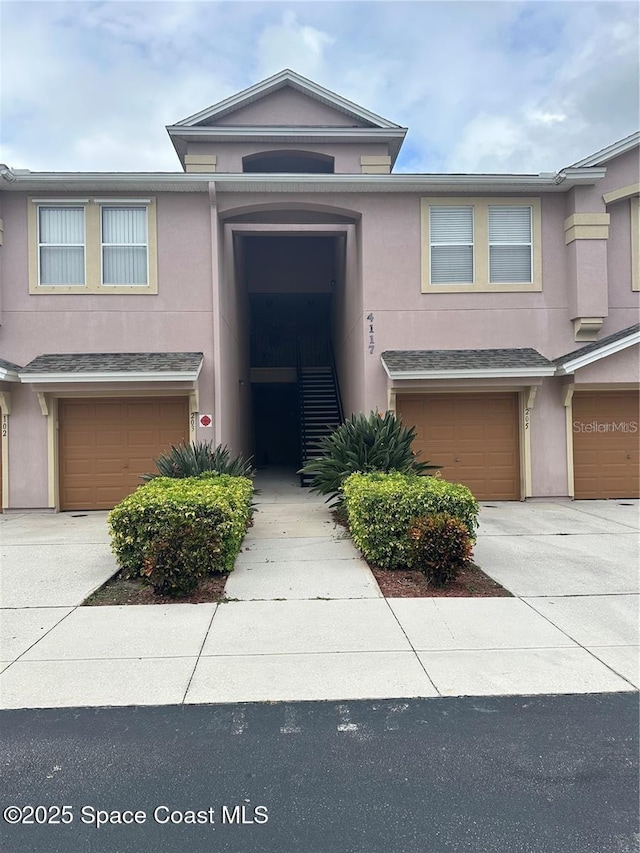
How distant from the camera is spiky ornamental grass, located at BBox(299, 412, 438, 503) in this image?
8445 millimetres

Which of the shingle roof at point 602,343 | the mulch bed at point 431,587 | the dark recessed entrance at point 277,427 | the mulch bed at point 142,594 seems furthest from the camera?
the dark recessed entrance at point 277,427

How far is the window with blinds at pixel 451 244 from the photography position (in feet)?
37.3

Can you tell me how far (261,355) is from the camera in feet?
60.3

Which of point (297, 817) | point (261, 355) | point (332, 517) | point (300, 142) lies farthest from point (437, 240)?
point (297, 817)

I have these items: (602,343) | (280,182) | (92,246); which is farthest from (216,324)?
(602,343)

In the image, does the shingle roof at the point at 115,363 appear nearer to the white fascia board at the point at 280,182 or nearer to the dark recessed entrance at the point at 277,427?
the white fascia board at the point at 280,182

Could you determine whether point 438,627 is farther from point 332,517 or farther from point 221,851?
point 332,517

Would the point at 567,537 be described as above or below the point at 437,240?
below

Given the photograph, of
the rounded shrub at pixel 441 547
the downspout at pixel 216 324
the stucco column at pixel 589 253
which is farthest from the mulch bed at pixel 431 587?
the stucco column at pixel 589 253

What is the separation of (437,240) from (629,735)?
402 inches

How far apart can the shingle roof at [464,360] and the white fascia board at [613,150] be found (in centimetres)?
427

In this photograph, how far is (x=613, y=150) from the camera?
11.1 meters

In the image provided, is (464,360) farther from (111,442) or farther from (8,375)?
(8,375)

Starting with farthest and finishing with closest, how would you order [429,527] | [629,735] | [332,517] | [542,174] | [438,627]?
[542,174] < [332,517] < [429,527] < [438,627] < [629,735]
